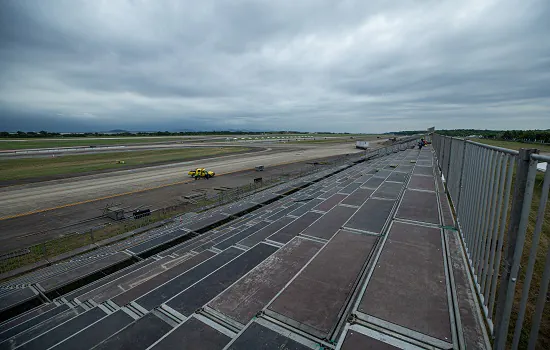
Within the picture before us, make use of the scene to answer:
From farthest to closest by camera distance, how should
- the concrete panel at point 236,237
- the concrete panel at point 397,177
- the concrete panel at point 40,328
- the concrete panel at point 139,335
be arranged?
the concrete panel at point 397,177
the concrete panel at point 236,237
the concrete panel at point 40,328
the concrete panel at point 139,335

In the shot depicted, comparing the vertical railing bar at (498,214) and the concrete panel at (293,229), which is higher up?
the vertical railing bar at (498,214)

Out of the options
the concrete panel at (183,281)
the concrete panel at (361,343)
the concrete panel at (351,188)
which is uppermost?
the concrete panel at (351,188)

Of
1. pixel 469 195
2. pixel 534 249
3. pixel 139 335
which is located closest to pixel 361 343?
pixel 534 249

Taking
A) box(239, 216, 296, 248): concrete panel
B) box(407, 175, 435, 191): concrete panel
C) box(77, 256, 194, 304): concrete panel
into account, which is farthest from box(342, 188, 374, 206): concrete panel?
box(77, 256, 194, 304): concrete panel

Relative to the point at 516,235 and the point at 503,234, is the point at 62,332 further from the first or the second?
the point at 503,234

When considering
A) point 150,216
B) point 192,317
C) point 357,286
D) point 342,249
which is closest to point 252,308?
point 192,317

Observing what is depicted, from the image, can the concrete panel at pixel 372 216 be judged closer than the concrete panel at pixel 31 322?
Yes

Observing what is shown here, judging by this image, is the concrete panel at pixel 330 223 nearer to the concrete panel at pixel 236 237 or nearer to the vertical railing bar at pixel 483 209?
the vertical railing bar at pixel 483 209

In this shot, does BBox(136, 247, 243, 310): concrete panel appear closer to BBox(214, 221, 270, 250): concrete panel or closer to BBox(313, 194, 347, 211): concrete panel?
BBox(214, 221, 270, 250): concrete panel

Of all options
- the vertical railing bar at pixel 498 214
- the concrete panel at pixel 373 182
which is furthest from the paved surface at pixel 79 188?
the vertical railing bar at pixel 498 214
